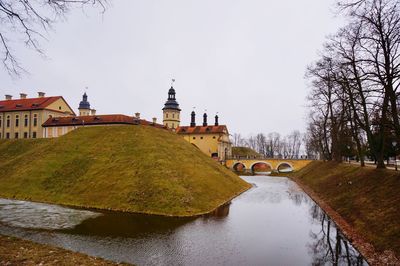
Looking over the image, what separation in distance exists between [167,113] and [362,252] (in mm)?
79746

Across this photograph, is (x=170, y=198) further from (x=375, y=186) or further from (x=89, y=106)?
(x=89, y=106)

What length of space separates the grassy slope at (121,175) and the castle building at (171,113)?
41911mm

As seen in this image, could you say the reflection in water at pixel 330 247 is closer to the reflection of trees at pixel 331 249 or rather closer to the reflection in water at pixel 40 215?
the reflection of trees at pixel 331 249

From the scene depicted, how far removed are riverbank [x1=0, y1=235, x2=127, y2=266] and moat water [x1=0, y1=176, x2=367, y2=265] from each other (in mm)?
1446

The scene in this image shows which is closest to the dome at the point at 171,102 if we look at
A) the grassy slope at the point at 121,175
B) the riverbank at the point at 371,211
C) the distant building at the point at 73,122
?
the distant building at the point at 73,122

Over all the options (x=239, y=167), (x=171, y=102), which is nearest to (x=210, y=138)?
(x=239, y=167)

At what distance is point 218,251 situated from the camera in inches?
669

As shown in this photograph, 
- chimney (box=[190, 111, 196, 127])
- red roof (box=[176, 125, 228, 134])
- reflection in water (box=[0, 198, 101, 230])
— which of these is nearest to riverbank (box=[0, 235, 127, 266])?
reflection in water (box=[0, 198, 101, 230])

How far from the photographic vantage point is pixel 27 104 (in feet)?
232

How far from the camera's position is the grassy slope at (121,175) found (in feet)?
97.6

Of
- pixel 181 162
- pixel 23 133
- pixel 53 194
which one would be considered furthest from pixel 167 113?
pixel 53 194

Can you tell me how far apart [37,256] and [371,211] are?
1929 cm

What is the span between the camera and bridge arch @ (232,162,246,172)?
92944 millimetres

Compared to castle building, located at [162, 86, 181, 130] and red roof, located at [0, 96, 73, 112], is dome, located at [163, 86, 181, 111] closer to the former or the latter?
castle building, located at [162, 86, 181, 130]
